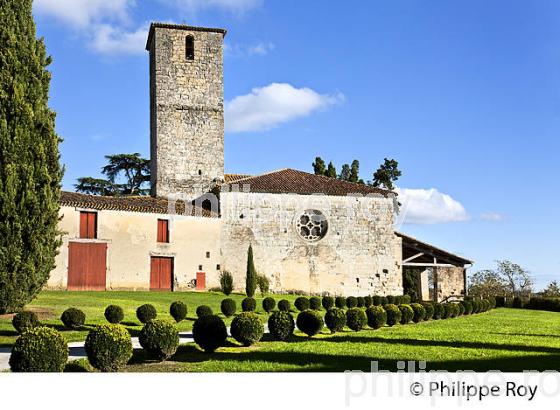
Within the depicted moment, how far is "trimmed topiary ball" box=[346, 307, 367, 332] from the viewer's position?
1791cm

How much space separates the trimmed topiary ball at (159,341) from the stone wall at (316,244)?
23.8 meters

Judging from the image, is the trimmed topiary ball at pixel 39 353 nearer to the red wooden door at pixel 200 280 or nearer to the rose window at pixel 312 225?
the red wooden door at pixel 200 280

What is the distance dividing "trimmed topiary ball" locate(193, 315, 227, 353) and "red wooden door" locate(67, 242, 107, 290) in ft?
63.5

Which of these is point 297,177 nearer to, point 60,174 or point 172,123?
point 172,123

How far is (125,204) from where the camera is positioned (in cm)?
3331

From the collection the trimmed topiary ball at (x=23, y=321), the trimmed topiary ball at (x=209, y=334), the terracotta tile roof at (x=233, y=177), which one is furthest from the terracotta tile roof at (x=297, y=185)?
the trimmed topiary ball at (x=209, y=334)

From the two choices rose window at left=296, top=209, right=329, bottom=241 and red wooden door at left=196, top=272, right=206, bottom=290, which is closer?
red wooden door at left=196, top=272, right=206, bottom=290

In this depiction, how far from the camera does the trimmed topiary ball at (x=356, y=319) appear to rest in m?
17.9

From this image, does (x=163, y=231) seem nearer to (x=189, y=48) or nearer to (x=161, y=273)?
(x=161, y=273)

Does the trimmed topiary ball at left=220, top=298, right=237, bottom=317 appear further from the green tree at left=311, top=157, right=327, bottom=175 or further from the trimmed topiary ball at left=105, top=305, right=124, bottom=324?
the green tree at left=311, top=157, right=327, bottom=175

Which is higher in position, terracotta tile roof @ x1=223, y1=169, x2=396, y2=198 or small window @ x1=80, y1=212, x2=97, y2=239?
terracotta tile roof @ x1=223, y1=169, x2=396, y2=198

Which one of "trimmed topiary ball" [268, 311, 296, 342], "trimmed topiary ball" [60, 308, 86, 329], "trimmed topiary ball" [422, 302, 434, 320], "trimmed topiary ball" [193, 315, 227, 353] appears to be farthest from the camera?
"trimmed topiary ball" [422, 302, 434, 320]

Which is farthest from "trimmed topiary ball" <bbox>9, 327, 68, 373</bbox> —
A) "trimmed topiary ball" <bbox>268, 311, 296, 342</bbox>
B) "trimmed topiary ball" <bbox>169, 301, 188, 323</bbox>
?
"trimmed topiary ball" <bbox>169, 301, 188, 323</bbox>

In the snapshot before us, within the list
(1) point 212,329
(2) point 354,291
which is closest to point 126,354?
(1) point 212,329
